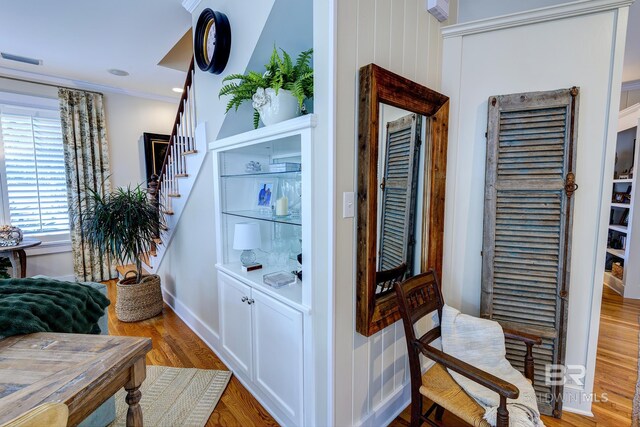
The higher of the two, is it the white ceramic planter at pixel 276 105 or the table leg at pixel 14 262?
the white ceramic planter at pixel 276 105

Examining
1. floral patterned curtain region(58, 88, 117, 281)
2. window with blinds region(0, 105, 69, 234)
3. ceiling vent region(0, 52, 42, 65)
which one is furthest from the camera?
floral patterned curtain region(58, 88, 117, 281)

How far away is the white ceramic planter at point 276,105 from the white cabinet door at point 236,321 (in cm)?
103

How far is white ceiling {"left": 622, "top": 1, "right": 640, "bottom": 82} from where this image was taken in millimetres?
2446

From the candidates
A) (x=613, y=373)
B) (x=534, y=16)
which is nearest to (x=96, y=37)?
(x=534, y=16)

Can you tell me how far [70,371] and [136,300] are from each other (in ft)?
7.81

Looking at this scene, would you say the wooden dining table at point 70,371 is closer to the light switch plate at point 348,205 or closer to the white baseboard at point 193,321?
the light switch plate at point 348,205

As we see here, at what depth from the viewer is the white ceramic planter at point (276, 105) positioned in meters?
1.56

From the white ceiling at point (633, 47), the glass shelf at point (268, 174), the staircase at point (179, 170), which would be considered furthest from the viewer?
the staircase at point (179, 170)

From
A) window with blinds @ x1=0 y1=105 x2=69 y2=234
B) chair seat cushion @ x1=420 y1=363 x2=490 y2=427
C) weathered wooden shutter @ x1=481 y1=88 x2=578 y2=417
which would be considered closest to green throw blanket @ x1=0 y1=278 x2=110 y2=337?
chair seat cushion @ x1=420 y1=363 x2=490 y2=427

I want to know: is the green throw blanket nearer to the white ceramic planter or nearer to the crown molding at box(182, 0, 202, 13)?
the white ceramic planter

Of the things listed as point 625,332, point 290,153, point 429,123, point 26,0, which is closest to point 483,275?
point 429,123

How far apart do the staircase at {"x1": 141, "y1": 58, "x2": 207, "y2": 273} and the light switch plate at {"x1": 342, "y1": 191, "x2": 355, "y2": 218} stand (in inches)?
61.0

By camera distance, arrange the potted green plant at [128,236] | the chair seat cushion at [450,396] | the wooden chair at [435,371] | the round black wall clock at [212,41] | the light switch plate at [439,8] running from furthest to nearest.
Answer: the potted green plant at [128,236]
the round black wall clock at [212,41]
the light switch plate at [439,8]
the chair seat cushion at [450,396]
the wooden chair at [435,371]

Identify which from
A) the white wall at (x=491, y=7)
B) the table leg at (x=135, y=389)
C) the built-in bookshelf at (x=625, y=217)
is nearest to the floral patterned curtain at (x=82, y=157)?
the table leg at (x=135, y=389)
